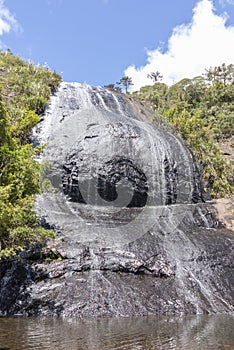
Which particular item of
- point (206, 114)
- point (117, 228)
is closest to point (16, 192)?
point (117, 228)

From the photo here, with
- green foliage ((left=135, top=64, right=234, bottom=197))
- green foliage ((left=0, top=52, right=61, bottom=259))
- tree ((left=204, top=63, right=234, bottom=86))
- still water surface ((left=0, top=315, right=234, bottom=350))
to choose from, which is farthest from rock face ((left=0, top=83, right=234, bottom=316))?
tree ((left=204, top=63, right=234, bottom=86))

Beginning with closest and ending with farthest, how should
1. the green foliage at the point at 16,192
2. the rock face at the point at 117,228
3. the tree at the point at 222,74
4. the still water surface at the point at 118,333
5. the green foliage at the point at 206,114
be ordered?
the still water surface at the point at 118,333 → the green foliage at the point at 16,192 → the rock face at the point at 117,228 → the green foliage at the point at 206,114 → the tree at the point at 222,74

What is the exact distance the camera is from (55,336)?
22.9 feet

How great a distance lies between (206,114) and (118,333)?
1433 inches

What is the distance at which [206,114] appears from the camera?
134 ft

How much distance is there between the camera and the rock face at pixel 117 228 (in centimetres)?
1012

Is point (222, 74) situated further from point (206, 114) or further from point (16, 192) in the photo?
point (16, 192)

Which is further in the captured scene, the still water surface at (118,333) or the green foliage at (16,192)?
the green foliage at (16,192)

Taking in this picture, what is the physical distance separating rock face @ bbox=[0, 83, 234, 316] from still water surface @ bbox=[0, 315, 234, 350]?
1.00m

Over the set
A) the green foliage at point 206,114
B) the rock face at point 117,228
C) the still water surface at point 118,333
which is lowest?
the still water surface at point 118,333

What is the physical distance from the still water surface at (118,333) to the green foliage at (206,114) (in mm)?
15823

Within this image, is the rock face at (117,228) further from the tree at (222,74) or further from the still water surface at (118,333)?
the tree at (222,74)

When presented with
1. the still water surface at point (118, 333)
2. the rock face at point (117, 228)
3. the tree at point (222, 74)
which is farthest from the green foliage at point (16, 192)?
the tree at point (222, 74)

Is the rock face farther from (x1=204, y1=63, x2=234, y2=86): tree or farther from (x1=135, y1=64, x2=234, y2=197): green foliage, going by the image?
(x1=204, y1=63, x2=234, y2=86): tree
